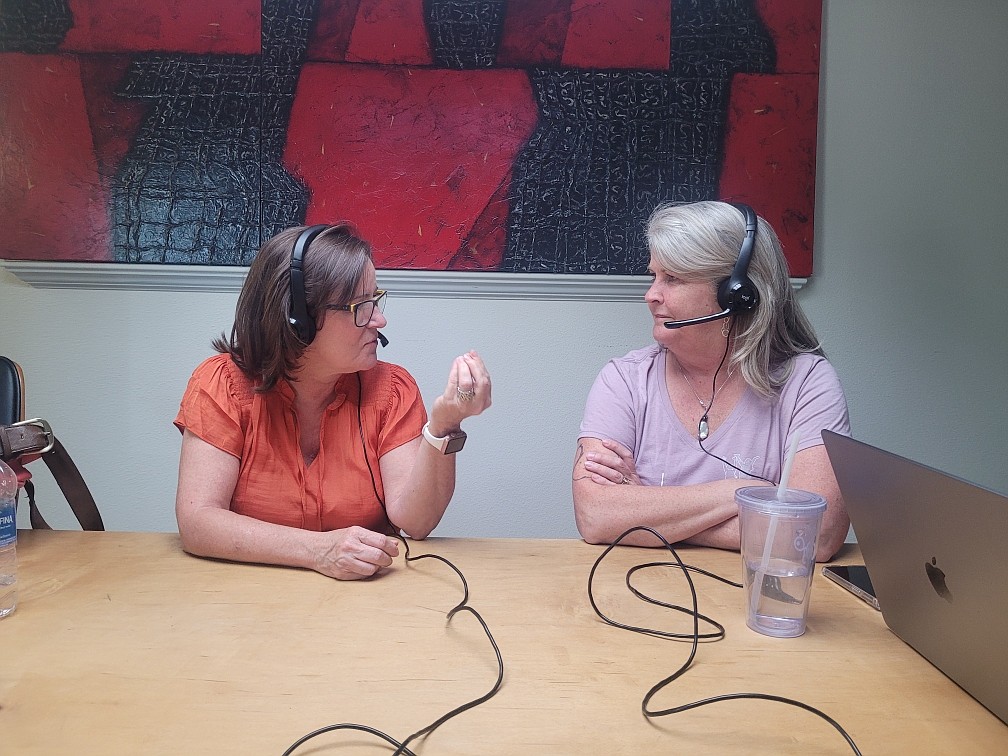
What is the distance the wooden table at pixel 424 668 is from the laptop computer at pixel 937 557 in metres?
0.05

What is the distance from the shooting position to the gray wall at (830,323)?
2.41 meters

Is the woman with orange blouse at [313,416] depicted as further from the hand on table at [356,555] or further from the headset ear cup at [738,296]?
the headset ear cup at [738,296]

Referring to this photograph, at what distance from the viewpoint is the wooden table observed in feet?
2.42

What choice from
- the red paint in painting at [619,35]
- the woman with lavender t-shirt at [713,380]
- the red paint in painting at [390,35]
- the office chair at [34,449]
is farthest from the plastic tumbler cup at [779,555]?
the red paint in painting at [390,35]

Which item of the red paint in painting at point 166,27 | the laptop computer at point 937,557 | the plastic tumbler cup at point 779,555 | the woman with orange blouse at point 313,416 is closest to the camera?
the laptop computer at point 937,557

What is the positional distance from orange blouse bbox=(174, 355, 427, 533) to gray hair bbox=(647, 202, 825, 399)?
63 centimetres

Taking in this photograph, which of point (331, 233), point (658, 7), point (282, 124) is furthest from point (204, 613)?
point (658, 7)

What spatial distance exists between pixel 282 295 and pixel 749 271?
931mm

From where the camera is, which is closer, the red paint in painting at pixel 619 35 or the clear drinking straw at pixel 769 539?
the clear drinking straw at pixel 769 539

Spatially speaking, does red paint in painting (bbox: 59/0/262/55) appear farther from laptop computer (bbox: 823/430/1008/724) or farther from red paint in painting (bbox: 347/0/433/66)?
laptop computer (bbox: 823/430/1008/724)

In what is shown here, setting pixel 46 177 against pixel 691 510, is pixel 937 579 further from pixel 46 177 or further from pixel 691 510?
pixel 46 177

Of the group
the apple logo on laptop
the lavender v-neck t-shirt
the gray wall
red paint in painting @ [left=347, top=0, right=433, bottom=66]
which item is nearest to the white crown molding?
the gray wall

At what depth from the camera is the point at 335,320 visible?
1460 millimetres

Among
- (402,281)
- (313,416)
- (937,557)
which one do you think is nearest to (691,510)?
(937,557)
